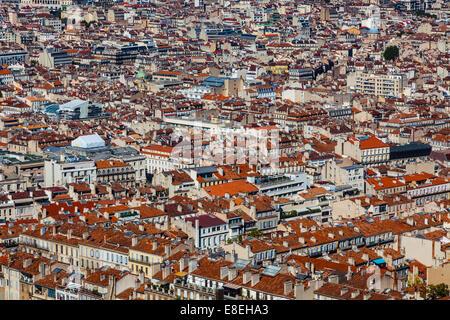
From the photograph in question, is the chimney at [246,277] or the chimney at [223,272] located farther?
the chimney at [223,272]

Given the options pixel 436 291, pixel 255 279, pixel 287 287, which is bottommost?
pixel 436 291

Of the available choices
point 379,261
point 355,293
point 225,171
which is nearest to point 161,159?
point 225,171

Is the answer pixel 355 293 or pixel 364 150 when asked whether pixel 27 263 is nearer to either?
pixel 355 293

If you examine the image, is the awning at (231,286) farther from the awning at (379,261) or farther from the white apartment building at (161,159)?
the white apartment building at (161,159)

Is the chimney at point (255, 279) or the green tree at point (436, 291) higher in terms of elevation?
the chimney at point (255, 279)

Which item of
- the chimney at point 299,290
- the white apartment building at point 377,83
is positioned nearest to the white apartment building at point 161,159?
the chimney at point 299,290

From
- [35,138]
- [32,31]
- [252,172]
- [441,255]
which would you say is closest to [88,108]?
[35,138]
